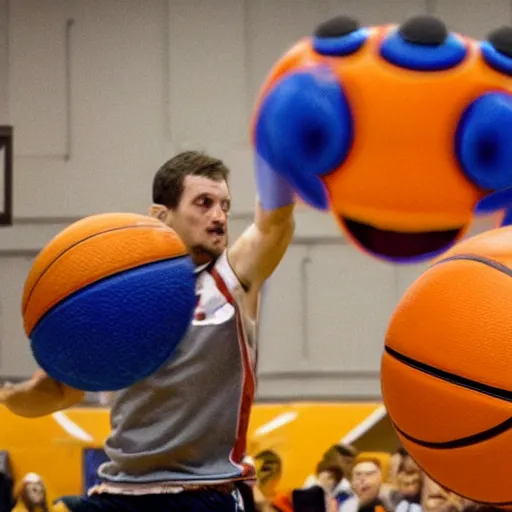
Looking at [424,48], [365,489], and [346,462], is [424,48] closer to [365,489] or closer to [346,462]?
[365,489]

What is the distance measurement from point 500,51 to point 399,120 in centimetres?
29

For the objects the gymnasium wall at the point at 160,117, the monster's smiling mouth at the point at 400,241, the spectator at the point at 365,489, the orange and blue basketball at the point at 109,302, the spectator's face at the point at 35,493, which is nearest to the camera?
the orange and blue basketball at the point at 109,302

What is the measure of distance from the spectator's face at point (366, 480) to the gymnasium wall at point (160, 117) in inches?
51.8

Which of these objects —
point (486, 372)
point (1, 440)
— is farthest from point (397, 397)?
point (1, 440)

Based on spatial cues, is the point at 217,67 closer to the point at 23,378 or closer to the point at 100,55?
the point at 100,55

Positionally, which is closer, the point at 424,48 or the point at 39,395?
the point at 424,48

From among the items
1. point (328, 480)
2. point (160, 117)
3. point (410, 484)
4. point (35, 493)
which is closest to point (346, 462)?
point (328, 480)

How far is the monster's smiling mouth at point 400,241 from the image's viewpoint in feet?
8.34

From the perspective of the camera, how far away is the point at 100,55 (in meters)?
6.72

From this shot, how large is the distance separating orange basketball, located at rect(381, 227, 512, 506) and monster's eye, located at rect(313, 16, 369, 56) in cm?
53

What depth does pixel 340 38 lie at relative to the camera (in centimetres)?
240

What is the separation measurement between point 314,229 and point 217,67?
124 cm

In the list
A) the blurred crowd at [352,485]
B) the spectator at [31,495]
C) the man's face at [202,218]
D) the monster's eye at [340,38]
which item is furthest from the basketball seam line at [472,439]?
the spectator at [31,495]

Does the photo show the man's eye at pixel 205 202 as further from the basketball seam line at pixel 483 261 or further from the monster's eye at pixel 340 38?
the basketball seam line at pixel 483 261
